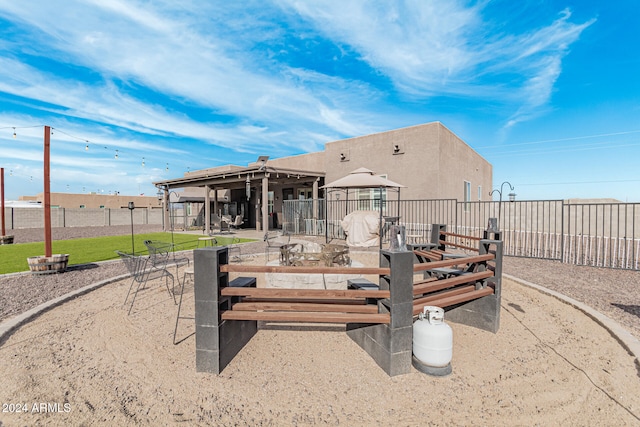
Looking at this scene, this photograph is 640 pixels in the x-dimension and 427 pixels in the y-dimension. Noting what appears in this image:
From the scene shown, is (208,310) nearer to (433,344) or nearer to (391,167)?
(433,344)

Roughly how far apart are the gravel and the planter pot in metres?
0.13

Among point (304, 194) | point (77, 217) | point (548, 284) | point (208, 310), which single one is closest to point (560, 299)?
point (548, 284)

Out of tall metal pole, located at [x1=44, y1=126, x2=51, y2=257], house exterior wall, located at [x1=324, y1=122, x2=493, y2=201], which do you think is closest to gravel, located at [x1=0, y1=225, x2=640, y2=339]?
tall metal pole, located at [x1=44, y1=126, x2=51, y2=257]

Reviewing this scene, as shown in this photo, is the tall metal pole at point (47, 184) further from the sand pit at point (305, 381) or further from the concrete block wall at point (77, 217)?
the concrete block wall at point (77, 217)

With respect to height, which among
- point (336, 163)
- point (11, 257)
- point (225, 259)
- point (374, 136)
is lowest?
point (11, 257)

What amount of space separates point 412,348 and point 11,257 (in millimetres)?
12635

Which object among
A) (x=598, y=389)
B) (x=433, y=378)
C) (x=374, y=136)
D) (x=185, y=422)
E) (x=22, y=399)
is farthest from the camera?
(x=374, y=136)

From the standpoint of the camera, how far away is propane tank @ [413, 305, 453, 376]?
105 inches

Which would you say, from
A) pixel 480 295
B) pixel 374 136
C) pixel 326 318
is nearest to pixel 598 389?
pixel 480 295

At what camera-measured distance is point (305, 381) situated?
2.63 metres

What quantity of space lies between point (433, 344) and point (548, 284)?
4898 mm

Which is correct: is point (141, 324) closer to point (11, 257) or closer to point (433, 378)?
point (433, 378)

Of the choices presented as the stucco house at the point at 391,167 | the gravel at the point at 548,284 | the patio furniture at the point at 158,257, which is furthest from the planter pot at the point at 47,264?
the stucco house at the point at 391,167

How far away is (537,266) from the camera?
7.78 m
